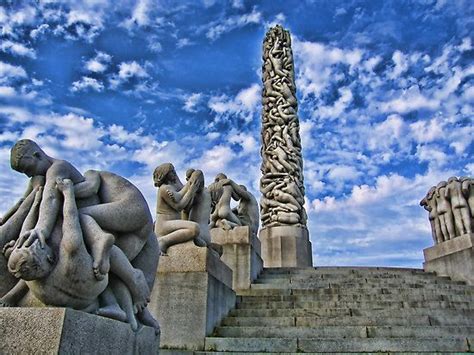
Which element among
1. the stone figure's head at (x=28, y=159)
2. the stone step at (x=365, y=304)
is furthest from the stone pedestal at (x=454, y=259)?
the stone figure's head at (x=28, y=159)

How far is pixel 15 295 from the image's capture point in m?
3.04

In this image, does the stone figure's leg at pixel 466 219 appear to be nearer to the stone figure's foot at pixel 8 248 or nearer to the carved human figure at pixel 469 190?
the carved human figure at pixel 469 190

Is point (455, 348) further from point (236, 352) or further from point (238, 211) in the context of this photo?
point (238, 211)

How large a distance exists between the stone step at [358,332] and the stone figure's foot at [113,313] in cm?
354

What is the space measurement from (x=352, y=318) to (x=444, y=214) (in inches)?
220

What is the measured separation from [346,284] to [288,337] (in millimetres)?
3407

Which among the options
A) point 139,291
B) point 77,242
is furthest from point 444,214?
point 77,242

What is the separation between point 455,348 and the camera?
5.74 metres

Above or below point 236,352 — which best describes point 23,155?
above

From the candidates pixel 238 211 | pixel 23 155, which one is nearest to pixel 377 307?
pixel 238 211

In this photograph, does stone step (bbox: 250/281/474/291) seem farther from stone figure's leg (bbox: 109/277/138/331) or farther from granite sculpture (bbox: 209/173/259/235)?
stone figure's leg (bbox: 109/277/138/331)

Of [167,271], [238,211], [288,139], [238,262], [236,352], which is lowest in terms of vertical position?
[236,352]

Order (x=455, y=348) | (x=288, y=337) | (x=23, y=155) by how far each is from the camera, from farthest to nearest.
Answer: (x=288, y=337) < (x=455, y=348) < (x=23, y=155)

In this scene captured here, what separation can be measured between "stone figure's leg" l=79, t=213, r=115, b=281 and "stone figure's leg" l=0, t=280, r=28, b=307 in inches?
21.2
